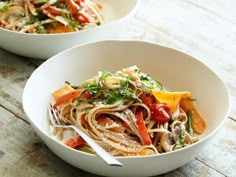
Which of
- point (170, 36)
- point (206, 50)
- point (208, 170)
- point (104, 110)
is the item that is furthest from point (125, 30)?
point (208, 170)

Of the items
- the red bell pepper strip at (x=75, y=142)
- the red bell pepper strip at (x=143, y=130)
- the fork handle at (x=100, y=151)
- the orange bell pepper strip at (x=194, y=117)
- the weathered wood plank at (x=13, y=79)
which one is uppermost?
the fork handle at (x=100, y=151)

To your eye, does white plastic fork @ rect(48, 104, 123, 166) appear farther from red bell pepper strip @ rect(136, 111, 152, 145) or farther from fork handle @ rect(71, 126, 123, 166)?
red bell pepper strip @ rect(136, 111, 152, 145)

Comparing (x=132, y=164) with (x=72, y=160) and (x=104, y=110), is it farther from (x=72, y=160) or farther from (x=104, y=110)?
(x=104, y=110)

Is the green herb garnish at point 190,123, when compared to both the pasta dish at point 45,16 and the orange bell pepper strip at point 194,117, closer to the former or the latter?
the orange bell pepper strip at point 194,117

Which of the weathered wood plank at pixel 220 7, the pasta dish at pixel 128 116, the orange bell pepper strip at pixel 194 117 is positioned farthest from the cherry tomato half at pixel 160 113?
the weathered wood plank at pixel 220 7

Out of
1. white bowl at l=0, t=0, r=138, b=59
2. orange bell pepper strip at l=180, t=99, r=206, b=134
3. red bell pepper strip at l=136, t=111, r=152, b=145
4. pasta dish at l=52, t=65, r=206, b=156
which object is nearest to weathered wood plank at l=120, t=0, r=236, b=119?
white bowl at l=0, t=0, r=138, b=59

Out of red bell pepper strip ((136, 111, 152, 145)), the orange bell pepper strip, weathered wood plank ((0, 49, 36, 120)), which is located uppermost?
red bell pepper strip ((136, 111, 152, 145))

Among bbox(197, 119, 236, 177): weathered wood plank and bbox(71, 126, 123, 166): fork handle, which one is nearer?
bbox(71, 126, 123, 166): fork handle
